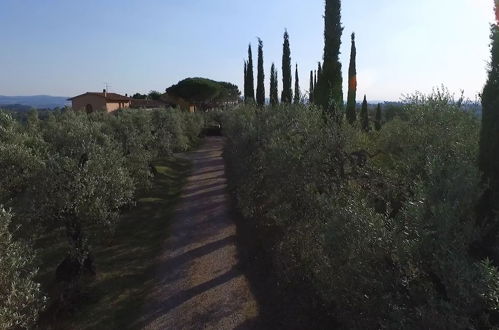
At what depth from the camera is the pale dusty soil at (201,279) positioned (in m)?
Answer: 15.0

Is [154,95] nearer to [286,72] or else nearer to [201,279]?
[286,72]

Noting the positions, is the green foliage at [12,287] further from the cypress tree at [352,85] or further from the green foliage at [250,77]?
the green foliage at [250,77]

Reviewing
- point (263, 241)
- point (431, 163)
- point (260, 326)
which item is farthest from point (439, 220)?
point (263, 241)

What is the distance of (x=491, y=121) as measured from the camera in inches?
443

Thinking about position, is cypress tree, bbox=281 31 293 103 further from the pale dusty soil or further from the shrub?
the shrub

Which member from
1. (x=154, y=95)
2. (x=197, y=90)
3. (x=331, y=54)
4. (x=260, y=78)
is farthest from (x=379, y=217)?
(x=154, y=95)

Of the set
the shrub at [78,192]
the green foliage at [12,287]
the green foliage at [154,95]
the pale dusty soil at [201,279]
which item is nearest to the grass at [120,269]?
the pale dusty soil at [201,279]

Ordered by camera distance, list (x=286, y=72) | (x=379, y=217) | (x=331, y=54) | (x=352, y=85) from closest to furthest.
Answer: (x=379, y=217) → (x=331, y=54) → (x=286, y=72) → (x=352, y=85)

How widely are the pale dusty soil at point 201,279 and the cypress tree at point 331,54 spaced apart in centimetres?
1106

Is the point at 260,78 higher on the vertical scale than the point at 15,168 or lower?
higher

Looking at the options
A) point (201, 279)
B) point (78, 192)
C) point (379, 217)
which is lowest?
point (201, 279)

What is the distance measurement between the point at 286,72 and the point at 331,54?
44.4ft

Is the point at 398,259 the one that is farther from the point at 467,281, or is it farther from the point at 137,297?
the point at 137,297

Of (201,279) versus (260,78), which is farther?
(260,78)
